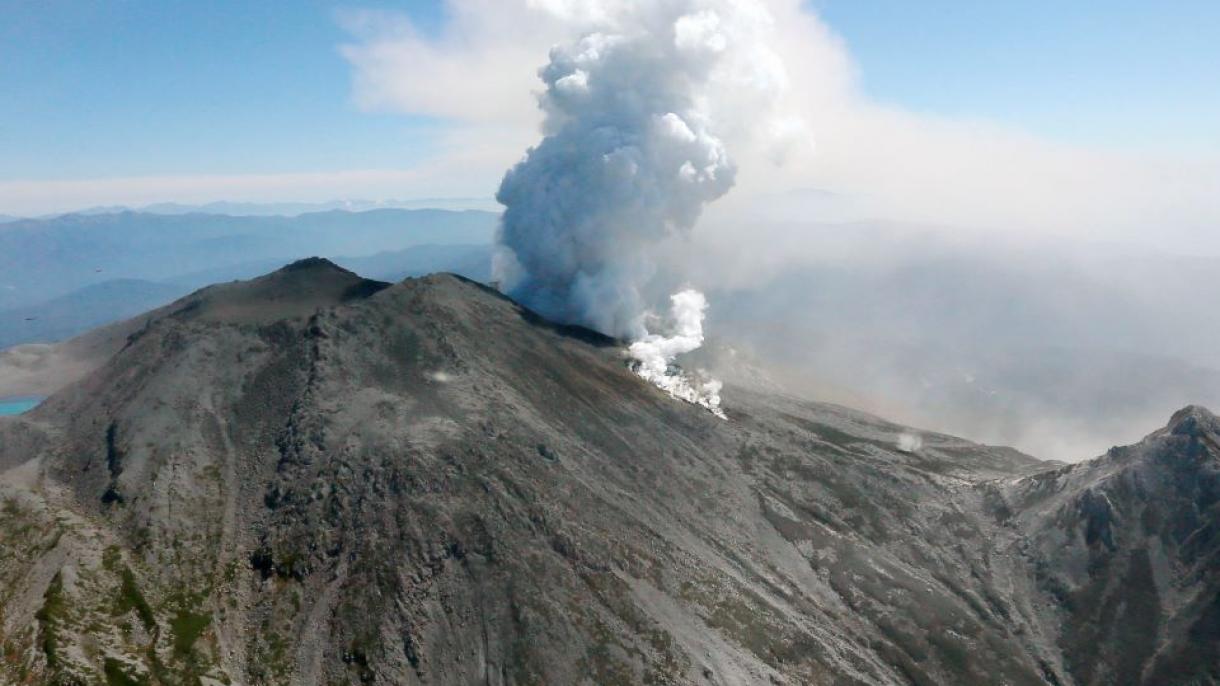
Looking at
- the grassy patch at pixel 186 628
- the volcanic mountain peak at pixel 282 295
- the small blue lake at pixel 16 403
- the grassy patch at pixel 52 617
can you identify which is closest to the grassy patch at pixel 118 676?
the grassy patch at pixel 52 617

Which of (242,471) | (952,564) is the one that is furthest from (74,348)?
(952,564)

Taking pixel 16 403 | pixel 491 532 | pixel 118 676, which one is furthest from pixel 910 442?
pixel 16 403

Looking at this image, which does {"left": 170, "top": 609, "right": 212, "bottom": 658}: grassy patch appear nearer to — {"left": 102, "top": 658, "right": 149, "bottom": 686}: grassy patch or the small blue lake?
{"left": 102, "top": 658, "right": 149, "bottom": 686}: grassy patch

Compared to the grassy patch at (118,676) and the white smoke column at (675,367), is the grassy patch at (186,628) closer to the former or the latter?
the grassy patch at (118,676)

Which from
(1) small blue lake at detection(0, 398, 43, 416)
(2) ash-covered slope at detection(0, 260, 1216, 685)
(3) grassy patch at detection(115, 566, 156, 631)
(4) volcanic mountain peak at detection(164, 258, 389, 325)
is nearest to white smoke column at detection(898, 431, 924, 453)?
(2) ash-covered slope at detection(0, 260, 1216, 685)

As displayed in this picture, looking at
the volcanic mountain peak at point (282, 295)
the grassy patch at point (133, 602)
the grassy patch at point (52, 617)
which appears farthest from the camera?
the volcanic mountain peak at point (282, 295)

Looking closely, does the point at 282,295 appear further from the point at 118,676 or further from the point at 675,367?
the point at 675,367

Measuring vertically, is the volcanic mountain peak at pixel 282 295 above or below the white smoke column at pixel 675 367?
above

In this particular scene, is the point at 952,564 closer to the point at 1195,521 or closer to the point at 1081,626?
the point at 1081,626
